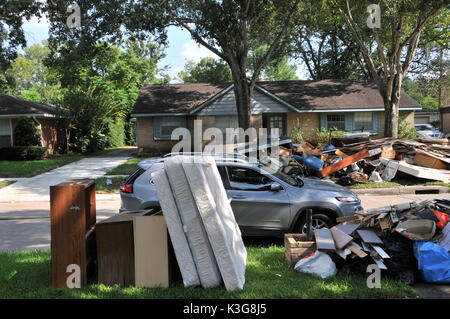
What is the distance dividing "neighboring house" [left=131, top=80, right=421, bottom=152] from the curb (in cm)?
1307

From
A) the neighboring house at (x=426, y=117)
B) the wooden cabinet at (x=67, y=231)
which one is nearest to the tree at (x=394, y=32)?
the wooden cabinet at (x=67, y=231)

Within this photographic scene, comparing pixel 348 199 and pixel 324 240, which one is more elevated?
pixel 348 199

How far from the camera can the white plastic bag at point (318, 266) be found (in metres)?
5.14

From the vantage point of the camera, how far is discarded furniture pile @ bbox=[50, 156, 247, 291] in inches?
184

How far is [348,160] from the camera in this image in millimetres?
15508

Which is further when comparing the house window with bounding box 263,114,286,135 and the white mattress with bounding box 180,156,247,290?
the house window with bounding box 263,114,286,135

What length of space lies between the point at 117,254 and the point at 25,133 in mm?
24280

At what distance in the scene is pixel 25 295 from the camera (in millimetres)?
4641

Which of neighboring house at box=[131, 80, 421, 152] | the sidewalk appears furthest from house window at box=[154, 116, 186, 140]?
the sidewalk

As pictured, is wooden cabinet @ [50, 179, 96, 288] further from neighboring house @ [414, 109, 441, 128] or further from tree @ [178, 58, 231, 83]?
neighboring house @ [414, 109, 441, 128]

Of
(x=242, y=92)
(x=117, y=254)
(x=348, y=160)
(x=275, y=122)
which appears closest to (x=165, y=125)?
(x=275, y=122)

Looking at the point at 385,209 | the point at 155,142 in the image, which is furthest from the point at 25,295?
the point at 155,142

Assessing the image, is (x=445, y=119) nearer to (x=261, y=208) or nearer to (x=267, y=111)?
(x=267, y=111)

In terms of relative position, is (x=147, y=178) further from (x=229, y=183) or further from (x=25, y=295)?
(x=25, y=295)
